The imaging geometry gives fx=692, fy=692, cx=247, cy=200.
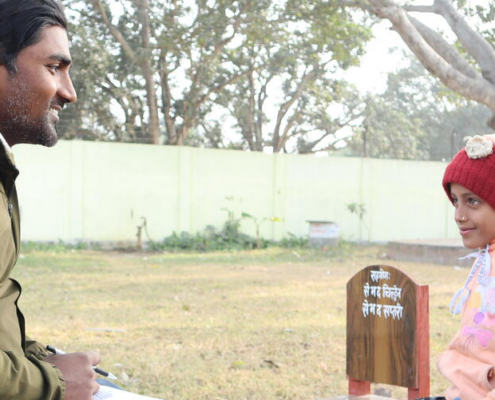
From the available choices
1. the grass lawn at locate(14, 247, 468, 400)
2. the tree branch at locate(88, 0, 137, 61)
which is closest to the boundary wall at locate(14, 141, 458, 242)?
the grass lawn at locate(14, 247, 468, 400)

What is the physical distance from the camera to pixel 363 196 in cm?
1698

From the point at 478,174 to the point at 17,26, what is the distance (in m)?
1.47

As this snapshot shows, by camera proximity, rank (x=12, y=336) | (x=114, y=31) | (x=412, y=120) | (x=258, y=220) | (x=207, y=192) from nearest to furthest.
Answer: (x=12, y=336)
(x=207, y=192)
(x=114, y=31)
(x=258, y=220)
(x=412, y=120)


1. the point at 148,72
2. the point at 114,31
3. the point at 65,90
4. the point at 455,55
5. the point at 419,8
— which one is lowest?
the point at 65,90

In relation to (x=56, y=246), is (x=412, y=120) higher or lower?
higher

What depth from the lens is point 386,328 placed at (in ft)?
8.80

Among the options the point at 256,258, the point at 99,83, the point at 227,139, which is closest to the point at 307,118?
the point at 227,139

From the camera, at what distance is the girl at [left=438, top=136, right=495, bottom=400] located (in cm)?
208

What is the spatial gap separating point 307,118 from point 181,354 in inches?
752

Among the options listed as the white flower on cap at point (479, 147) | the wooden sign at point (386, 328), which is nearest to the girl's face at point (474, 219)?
the white flower on cap at point (479, 147)

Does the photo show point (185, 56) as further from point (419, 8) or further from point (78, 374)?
point (78, 374)

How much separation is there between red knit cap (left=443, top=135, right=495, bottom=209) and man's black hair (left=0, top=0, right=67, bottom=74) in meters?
1.38

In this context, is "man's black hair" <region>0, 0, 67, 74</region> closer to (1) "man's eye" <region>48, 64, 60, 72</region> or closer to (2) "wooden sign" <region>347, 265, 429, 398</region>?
(1) "man's eye" <region>48, 64, 60, 72</region>

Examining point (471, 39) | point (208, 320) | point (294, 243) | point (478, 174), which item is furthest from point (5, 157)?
point (294, 243)
